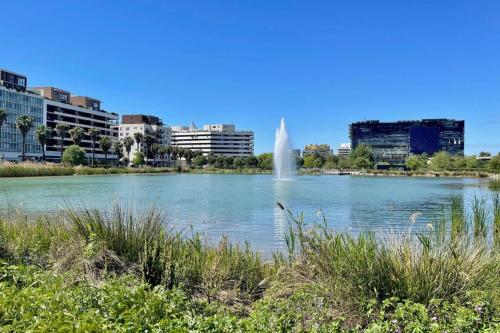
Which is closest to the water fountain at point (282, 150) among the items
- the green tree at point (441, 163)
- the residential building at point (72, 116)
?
the green tree at point (441, 163)

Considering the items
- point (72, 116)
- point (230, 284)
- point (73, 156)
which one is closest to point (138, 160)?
point (72, 116)

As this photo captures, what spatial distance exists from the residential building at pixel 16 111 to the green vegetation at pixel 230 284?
133 metres

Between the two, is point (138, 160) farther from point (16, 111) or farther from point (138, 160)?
point (16, 111)

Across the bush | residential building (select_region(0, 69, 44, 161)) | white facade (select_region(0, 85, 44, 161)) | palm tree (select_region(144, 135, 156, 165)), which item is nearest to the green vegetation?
white facade (select_region(0, 85, 44, 161))

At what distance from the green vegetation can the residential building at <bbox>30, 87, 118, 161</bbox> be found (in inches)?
5911

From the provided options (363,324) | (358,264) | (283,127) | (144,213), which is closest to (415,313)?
(363,324)

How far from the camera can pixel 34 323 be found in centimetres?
400

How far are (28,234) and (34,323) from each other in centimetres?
616

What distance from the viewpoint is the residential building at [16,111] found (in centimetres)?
12671

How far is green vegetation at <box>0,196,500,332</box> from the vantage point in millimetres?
4309

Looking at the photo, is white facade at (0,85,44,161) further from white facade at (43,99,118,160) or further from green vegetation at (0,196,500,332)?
green vegetation at (0,196,500,332)

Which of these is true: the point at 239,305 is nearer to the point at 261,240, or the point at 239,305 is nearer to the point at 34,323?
the point at 34,323

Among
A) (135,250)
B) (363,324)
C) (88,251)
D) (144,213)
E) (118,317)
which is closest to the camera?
(118,317)

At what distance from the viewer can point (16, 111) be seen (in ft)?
433
